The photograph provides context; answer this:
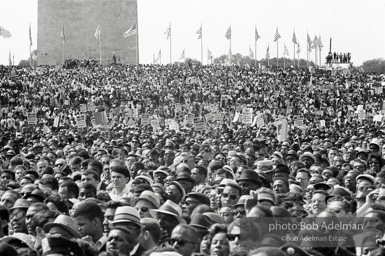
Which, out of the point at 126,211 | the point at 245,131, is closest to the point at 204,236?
the point at 126,211

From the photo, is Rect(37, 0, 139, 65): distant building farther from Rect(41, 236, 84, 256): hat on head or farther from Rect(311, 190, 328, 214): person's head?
Rect(41, 236, 84, 256): hat on head

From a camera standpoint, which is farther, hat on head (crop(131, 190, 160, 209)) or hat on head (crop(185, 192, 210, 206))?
hat on head (crop(185, 192, 210, 206))

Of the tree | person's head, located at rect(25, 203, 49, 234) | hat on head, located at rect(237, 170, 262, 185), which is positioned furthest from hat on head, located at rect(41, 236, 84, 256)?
the tree

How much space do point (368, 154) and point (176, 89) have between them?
36.5 m

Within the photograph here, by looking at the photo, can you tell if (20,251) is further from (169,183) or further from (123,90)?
(123,90)

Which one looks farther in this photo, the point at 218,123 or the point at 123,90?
the point at 123,90

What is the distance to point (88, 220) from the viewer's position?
321 inches

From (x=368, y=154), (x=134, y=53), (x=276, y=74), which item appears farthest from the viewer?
(x=134, y=53)

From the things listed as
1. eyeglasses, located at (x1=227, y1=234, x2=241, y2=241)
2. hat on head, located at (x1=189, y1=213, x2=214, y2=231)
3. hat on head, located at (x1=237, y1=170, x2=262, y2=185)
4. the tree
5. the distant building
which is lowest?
hat on head, located at (x1=189, y1=213, x2=214, y2=231)

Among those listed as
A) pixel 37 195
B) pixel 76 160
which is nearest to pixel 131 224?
pixel 37 195

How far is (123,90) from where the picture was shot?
51.5 meters

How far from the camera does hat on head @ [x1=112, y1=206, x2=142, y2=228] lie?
7.88m

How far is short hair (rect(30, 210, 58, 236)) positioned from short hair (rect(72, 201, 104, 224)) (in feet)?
0.99

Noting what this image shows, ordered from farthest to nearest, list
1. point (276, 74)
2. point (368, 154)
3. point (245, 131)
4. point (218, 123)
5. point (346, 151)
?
point (276, 74)
point (218, 123)
point (245, 131)
point (346, 151)
point (368, 154)
